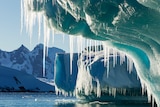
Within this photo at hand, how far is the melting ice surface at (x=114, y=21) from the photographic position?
14.4 feet

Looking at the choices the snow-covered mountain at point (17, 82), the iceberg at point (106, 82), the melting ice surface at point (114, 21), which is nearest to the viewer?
the melting ice surface at point (114, 21)

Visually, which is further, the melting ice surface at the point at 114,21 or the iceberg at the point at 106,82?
the iceberg at the point at 106,82

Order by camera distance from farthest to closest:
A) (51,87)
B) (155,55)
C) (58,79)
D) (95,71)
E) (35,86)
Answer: (51,87), (35,86), (58,79), (95,71), (155,55)

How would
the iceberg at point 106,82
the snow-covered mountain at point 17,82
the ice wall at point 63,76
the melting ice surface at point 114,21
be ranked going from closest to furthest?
1. the melting ice surface at point 114,21
2. the iceberg at point 106,82
3. the ice wall at point 63,76
4. the snow-covered mountain at point 17,82

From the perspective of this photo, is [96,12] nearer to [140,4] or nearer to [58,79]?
[140,4]

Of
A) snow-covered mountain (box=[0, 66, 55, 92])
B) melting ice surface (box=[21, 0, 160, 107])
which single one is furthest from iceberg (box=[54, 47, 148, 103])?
snow-covered mountain (box=[0, 66, 55, 92])

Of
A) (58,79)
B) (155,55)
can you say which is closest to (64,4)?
(155,55)

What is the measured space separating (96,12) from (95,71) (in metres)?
17.6

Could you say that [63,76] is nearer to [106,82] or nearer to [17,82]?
[106,82]

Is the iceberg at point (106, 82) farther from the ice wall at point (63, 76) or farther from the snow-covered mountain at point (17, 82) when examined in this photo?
the snow-covered mountain at point (17, 82)

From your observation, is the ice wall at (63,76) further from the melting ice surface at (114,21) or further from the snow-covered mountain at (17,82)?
the snow-covered mountain at (17,82)

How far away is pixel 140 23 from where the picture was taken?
4492 millimetres

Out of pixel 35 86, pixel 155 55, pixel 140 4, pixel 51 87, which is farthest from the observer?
pixel 51 87

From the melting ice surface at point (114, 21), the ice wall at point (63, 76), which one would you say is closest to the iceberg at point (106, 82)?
the ice wall at point (63, 76)
